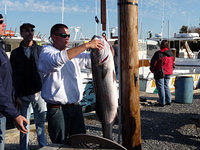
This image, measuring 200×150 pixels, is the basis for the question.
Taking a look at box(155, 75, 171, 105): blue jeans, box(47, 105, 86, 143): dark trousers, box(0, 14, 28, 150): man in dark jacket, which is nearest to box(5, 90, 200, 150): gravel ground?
box(155, 75, 171, 105): blue jeans

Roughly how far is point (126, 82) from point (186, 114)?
5114 mm

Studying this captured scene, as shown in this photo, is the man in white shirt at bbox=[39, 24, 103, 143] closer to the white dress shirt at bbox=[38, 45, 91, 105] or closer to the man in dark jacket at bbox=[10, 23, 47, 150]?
the white dress shirt at bbox=[38, 45, 91, 105]

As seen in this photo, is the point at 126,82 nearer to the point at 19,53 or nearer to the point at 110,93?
the point at 110,93

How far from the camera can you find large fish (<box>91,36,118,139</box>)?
2.33m

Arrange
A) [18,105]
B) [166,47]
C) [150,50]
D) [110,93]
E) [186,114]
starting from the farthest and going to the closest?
[150,50] < [166,47] < [186,114] < [18,105] < [110,93]

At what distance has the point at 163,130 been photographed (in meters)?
5.32

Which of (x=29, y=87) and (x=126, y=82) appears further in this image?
(x=29, y=87)

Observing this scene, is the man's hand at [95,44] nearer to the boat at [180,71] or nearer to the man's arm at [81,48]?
the man's arm at [81,48]

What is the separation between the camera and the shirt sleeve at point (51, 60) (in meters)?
2.18

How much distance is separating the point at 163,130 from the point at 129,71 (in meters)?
3.47

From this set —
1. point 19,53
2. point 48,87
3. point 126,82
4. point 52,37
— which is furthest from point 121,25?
point 19,53

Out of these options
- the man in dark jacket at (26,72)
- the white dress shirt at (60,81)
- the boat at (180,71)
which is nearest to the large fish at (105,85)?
the white dress shirt at (60,81)

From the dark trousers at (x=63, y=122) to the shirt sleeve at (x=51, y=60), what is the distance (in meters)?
0.53

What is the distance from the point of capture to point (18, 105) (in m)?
3.22
